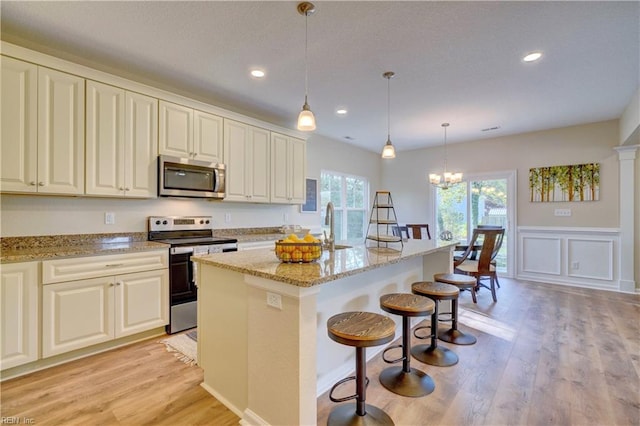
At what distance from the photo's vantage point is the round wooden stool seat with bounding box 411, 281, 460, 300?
2365mm

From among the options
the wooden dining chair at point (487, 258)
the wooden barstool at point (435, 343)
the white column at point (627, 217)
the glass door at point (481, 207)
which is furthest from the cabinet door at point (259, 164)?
the white column at point (627, 217)

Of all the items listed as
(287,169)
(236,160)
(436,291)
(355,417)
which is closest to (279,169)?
(287,169)

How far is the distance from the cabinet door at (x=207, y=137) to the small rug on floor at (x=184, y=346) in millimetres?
1940

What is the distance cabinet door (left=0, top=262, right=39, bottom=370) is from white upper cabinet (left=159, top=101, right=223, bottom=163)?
1.56m

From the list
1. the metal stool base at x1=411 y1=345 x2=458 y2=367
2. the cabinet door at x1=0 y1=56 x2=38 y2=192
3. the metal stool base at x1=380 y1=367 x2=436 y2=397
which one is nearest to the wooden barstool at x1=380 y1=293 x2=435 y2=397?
the metal stool base at x1=380 y1=367 x2=436 y2=397

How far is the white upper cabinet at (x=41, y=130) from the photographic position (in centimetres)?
228

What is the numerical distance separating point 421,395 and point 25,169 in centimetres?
345

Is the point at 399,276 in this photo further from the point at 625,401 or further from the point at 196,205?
the point at 196,205

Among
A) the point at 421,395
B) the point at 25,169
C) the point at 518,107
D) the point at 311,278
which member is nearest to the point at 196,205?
the point at 25,169

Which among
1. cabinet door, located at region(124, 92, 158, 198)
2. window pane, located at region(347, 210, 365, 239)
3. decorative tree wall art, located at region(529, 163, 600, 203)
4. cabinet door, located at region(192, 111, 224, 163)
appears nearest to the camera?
cabinet door, located at region(124, 92, 158, 198)

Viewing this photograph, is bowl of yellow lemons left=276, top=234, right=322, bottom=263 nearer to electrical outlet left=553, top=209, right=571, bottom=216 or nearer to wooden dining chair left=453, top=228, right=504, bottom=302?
wooden dining chair left=453, top=228, right=504, bottom=302

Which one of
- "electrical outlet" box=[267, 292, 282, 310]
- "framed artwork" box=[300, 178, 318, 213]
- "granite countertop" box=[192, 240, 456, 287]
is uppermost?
"framed artwork" box=[300, 178, 318, 213]

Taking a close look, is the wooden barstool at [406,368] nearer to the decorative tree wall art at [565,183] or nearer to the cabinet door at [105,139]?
the cabinet door at [105,139]

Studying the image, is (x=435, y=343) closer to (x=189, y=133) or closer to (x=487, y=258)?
(x=487, y=258)
